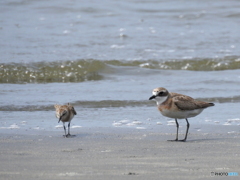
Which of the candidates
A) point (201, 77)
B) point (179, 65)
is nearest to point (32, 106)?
point (201, 77)

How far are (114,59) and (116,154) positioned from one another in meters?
10.3

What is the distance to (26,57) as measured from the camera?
52.5 ft

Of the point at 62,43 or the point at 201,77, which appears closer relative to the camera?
the point at 201,77

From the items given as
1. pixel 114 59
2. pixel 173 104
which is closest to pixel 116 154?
pixel 173 104

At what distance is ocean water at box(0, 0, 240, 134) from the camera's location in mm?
9617


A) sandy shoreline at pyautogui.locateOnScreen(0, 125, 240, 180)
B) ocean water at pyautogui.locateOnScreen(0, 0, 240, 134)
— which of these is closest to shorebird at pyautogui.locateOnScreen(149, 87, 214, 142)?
sandy shoreline at pyautogui.locateOnScreen(0, 125, 240, 180)

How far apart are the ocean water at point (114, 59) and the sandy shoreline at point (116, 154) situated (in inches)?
33.7

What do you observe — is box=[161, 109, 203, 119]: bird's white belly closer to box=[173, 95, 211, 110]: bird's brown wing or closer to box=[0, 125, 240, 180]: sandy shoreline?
box=[173, 95, 211, 110]: bird's brown wing

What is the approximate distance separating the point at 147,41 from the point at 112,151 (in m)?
12.9

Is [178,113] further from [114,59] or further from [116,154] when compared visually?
[114,59]

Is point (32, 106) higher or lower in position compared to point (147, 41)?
lower

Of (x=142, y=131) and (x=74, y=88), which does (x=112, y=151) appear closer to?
(x=142, y=131)

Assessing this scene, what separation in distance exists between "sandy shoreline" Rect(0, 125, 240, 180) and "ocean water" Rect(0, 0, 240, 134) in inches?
33.7

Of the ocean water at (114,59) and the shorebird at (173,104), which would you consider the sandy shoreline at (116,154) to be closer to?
the shorebird at (173,104)
